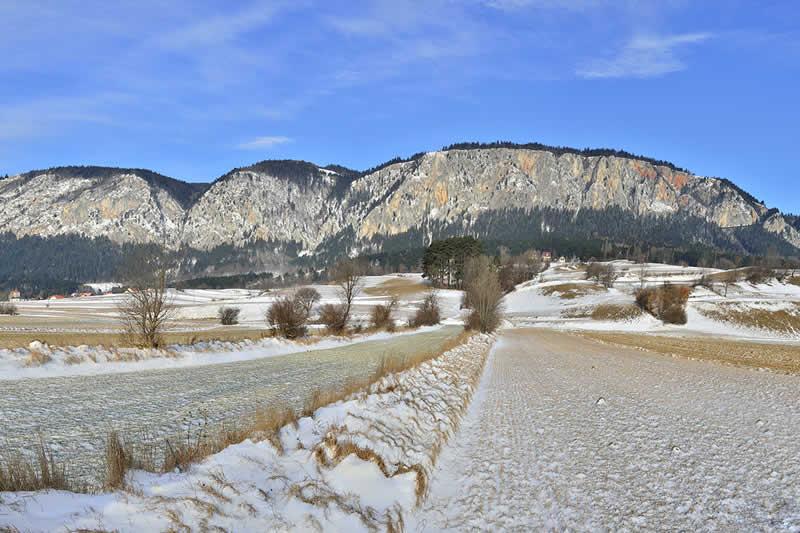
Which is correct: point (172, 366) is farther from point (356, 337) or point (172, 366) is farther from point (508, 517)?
point (356, 337)

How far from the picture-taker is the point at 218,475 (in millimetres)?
4914

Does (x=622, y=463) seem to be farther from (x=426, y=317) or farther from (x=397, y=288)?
(x=397, y=288)

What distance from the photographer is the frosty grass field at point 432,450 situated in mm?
4656

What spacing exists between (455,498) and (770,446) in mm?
6928

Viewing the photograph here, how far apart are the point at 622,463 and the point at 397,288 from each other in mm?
121390

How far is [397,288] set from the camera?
129m

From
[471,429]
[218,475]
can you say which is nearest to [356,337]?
[471,429]

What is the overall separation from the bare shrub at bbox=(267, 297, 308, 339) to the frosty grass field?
48.8ft

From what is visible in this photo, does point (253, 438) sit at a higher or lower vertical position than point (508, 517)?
higher

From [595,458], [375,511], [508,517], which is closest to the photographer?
[375,511]

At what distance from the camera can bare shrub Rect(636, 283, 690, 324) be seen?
68.5 metres

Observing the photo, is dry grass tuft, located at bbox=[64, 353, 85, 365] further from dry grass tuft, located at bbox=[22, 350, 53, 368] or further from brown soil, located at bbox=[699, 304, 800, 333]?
brown soil, located at bbox=[699, 304, 800, 333]

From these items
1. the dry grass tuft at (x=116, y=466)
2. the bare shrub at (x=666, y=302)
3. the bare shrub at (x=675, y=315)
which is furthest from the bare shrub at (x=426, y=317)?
the dry grass tuft at (x=116, y=466)

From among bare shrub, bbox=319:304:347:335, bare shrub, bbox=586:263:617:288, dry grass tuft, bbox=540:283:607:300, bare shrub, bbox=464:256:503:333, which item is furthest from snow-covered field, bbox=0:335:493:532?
bare shrub, bbox=586:263:617:288
